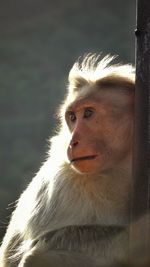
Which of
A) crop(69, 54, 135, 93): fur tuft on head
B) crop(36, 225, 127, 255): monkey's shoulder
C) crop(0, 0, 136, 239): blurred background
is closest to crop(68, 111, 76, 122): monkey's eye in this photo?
crop(69, 54, 135, 93): fur tuft on head

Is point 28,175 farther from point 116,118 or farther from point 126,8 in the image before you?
point 116,118

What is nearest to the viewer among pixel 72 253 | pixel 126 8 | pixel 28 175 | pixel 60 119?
pixel 72 253

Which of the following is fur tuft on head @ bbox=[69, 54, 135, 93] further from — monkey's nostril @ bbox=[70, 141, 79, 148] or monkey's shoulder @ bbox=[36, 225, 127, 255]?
monkey's shoulder @ bbox=[36, 225, 127, 255]

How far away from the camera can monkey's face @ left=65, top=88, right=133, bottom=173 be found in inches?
208

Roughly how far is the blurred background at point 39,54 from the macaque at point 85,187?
295 cm

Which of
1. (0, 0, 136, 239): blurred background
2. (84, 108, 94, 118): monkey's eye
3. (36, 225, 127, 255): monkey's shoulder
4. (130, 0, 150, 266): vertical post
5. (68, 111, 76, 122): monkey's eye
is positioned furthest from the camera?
(0, 0, 136, 239): blurred background

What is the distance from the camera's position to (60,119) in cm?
612

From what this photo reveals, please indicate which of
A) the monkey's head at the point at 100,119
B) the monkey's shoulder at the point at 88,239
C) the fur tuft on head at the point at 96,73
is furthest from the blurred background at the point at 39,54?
the monkey's shoulder at the point at 88,239

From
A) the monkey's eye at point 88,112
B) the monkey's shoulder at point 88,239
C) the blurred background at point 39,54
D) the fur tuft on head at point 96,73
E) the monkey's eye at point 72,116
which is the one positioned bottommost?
the monkey's shoulder at point 88,239

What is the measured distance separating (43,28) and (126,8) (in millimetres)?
962

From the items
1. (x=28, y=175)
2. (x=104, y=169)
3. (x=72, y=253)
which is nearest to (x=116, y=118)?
(x=104, y=169)

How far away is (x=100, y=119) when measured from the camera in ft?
18.2

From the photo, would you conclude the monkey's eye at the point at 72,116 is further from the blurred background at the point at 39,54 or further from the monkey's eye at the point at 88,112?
the blurred background at the point at 39,54

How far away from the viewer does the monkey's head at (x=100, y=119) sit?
→ 5309 mm
